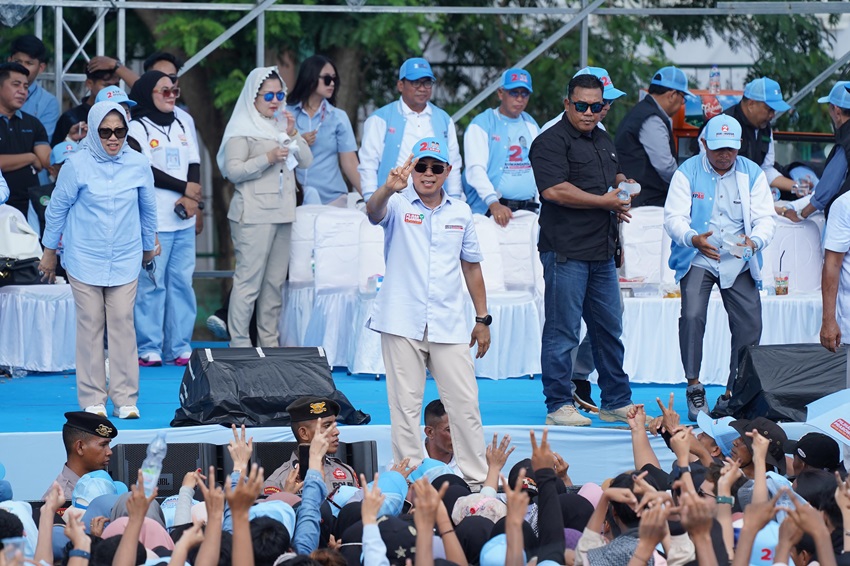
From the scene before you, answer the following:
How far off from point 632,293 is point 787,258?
118cm

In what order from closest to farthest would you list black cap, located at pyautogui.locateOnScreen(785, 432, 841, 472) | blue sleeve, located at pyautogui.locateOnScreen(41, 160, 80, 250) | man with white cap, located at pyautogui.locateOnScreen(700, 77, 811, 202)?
black cap, located at pyautogui.locateOnScreen(785, 432, 841, 472), blue sleeve, located at pyautogui.locateOnScreen(41, 160, 80, 250), man with white cap, located at pyautogui.locateOnScreen(700, 77, 811, 202)

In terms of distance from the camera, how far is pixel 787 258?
9992 mm

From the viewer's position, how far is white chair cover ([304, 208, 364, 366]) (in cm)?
963

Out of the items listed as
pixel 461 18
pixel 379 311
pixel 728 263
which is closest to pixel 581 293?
pixel 728 263

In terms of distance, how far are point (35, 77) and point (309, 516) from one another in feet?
20.3

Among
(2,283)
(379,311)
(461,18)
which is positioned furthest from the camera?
(461,18)

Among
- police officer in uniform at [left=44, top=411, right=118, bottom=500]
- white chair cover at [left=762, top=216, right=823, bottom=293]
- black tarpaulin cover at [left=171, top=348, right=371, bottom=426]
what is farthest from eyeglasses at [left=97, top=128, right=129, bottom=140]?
white chair cover at [left=762, top=216, right=823, bottom=293]

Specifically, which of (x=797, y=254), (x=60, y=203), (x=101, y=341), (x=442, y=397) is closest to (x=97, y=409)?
(x=101, y=341)

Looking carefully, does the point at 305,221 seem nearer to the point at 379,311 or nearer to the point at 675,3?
the point at 379,311

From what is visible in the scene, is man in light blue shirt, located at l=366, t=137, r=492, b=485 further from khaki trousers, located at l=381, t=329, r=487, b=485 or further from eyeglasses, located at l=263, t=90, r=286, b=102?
eyeglasses, located at l=263, t=90, r=286, b=102

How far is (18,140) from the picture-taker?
9.82 meters

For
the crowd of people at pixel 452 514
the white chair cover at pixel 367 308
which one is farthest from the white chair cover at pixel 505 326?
the crowd of people at pixel 452 514

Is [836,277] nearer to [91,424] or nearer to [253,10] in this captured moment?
[91,424]

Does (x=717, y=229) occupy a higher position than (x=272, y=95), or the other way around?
(x=272, y=95)
